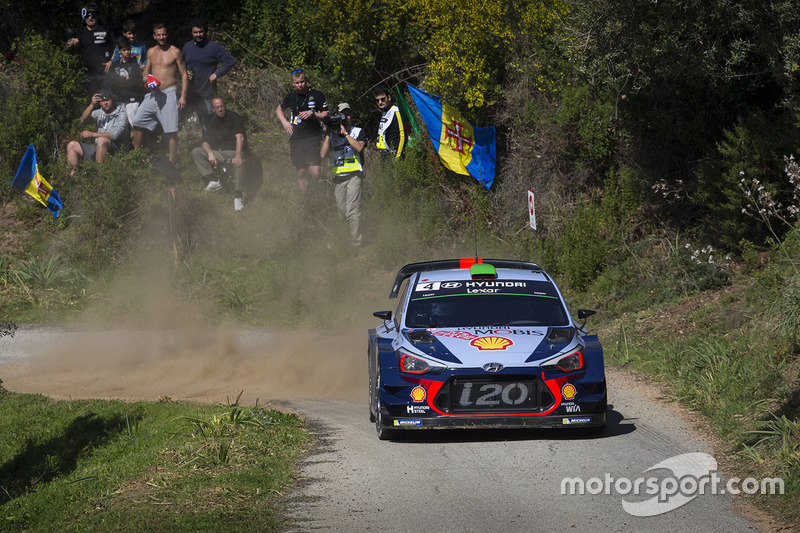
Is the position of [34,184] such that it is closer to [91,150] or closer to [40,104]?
[91,150]

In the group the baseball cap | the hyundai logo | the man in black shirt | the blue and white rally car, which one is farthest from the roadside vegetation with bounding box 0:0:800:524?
the hyundai logo

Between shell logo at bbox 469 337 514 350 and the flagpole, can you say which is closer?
shell logo at bbox 469 337 514 350

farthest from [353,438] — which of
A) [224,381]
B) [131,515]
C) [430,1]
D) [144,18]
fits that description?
[144,18]

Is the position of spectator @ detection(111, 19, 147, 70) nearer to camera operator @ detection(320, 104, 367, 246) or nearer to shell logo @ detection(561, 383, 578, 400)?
camera operator @ detection(320, 104, 367, 246)

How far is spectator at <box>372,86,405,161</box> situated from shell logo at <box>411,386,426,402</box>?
14613mm

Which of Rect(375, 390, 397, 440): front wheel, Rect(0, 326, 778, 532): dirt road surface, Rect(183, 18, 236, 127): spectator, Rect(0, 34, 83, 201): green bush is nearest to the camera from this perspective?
Rect(0, 326, 778, 532): dirt road surface

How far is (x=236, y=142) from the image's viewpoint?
2488 cm

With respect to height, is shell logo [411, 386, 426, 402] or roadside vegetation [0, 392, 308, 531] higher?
shell logo [411, 386, 426, 402]

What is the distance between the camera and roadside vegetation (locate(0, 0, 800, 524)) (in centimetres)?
1598

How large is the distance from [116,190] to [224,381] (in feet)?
34.9

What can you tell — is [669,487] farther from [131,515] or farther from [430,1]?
[430,1]

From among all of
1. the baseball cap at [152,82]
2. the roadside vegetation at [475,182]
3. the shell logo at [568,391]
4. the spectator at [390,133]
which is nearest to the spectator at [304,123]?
the roadside vegetation at [475,182]

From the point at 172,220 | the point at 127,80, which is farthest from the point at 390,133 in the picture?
the point at 127,80

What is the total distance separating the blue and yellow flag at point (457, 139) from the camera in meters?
23.1
